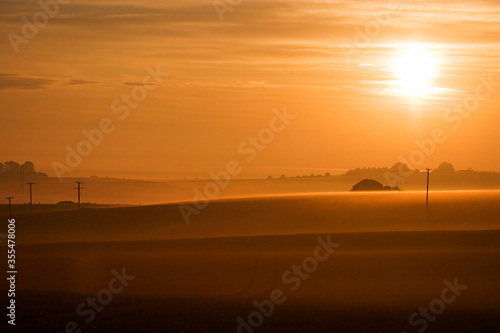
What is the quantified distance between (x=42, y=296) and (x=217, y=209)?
3314cm

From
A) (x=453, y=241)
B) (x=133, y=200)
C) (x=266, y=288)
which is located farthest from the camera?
(x=133, y=200)

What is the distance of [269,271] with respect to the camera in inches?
1035

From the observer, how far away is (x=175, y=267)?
2730 cm

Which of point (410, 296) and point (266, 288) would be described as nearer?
point (410, 296)

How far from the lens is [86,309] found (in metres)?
17.2

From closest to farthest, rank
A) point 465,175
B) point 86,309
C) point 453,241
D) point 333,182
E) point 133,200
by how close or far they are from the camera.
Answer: point 86,309
point 453,241
point 133,200
point 465,175
point 333,182

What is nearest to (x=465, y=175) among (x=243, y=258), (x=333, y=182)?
(x=333, y=182)

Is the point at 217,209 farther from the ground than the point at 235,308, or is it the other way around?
the point at 217,209

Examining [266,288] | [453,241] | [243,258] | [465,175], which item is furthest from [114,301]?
[465,175]

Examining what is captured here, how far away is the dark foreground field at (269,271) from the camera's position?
642 inches

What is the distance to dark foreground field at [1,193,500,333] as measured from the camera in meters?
16.3

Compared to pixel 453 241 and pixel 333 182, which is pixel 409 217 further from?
pixel 333 182

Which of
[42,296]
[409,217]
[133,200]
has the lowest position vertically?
[42,296]

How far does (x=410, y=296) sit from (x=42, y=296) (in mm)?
11728
